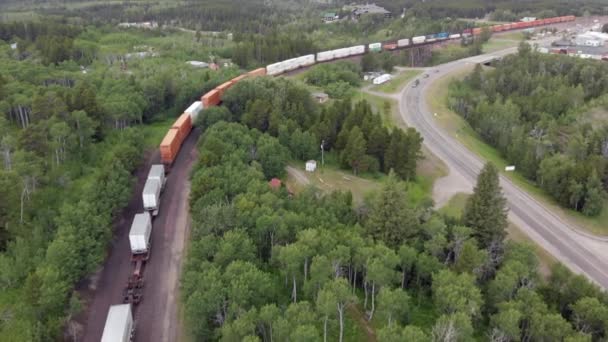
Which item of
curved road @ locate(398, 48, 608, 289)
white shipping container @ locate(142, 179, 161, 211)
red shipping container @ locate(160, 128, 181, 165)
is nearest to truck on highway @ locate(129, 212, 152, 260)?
white shipping container @ locate(142, 179, 161, 211)

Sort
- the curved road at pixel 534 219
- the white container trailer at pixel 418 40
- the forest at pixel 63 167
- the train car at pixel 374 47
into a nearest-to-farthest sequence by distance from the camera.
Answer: the forest at pixel 63 167 → the curved road at pixel 534 219 → the train car at pixel 374 47 → the white container trailer at pixel 418 40

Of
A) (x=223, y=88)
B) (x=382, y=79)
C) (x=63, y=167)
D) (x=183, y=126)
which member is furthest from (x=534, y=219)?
(x=382, y=79)

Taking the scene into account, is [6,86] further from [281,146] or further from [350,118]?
[350,118]

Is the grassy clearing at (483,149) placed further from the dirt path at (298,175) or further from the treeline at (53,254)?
the treeline at (53,254)

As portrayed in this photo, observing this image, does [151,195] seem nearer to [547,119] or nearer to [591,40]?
[547,119]

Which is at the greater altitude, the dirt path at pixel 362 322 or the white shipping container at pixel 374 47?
the white shipping container at pixel 374 47

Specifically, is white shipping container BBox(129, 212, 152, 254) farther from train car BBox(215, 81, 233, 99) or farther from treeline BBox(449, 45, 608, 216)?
treeline BBox(449, 45, 608, 216)

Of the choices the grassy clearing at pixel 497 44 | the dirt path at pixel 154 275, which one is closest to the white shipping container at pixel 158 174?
the dirt path at pixel 154 275
